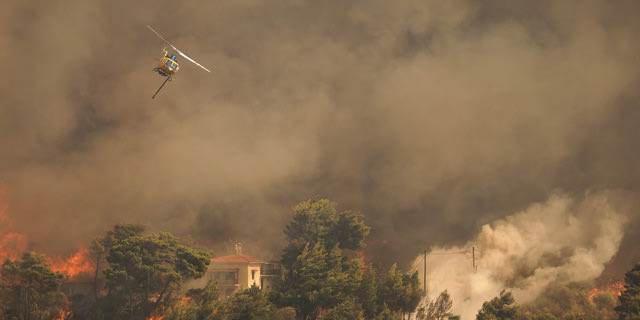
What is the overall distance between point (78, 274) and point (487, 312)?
6607 centimetres

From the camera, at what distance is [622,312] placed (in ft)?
200

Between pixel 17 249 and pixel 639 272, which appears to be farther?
pixel 17 249

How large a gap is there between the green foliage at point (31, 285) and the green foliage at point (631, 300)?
66.7 metres

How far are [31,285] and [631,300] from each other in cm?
7253

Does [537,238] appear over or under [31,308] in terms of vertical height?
over

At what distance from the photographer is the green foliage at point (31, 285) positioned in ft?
215

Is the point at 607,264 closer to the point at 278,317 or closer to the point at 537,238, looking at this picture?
the point at 537,238

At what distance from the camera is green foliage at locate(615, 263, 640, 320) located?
5919cm

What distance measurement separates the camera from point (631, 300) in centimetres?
6069

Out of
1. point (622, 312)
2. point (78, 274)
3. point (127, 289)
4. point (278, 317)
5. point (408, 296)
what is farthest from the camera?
point (78, 274)

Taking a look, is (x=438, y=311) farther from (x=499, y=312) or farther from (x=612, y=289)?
(x=612, y=289)

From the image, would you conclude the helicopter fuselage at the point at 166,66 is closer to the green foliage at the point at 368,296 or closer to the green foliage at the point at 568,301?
the green foliage at the point at 368,296

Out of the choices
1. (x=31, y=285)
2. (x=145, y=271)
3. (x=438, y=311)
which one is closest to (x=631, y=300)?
(x=438, y=311)

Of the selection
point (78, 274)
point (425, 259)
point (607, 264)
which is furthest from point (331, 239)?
point (607, 264)
